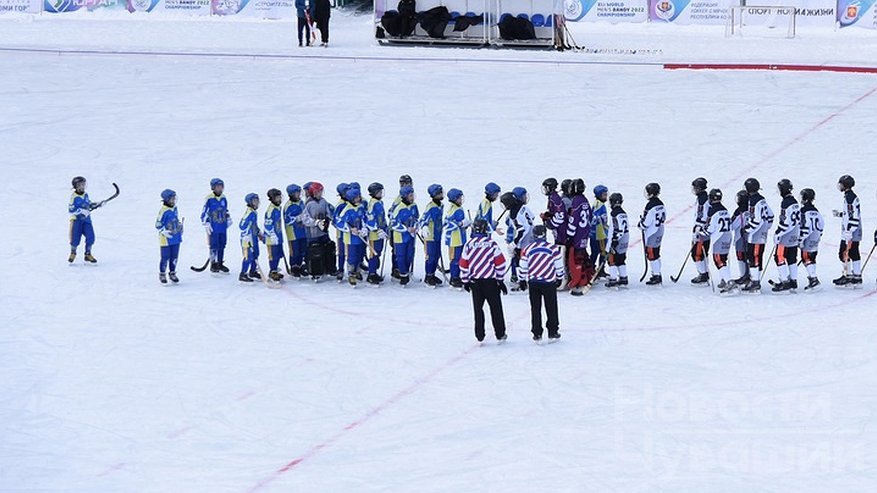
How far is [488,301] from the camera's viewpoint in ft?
48.1

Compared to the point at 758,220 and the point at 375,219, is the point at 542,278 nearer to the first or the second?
the point at 758,220

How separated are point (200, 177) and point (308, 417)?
12189mm

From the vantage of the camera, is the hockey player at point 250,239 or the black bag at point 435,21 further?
the black bag at point 435,21

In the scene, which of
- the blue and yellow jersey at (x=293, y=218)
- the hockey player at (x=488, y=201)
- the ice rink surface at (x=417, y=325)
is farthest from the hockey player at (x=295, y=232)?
the hockey player at (x=488, y=201)

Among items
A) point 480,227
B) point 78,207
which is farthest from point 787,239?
point 78,207

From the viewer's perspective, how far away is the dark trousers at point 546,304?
48.0 feet

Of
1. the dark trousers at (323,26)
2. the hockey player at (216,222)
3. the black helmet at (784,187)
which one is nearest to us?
the black helmet at (784,187)

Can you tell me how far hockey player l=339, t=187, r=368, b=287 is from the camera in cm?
1753

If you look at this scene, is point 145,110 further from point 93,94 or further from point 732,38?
point 732,38

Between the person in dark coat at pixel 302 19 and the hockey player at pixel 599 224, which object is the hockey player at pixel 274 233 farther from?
the person in dark coat at pixel 302 19

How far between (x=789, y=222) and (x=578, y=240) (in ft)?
8.30

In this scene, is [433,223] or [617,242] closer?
[617,242]

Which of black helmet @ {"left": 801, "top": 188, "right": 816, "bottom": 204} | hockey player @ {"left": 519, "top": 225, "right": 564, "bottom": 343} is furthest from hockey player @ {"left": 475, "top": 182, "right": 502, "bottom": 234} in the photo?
black helmet @ {"left": 801, "top": 188, "right": 816, "bottom": 204}

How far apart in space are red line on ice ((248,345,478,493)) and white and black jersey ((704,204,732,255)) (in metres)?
3.84
